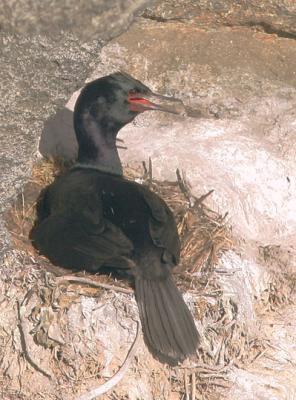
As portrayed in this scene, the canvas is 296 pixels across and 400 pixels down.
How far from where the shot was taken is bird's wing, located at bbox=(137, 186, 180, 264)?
20.5 feet

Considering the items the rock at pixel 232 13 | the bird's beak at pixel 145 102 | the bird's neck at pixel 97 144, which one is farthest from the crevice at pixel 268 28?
the bird's neck at pixel 97 144

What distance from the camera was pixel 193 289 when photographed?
20.9ft

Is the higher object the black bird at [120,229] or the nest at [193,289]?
the black bird at [120,229]

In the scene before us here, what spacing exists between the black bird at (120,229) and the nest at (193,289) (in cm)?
10

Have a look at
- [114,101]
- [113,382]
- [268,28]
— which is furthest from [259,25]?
[113,382]

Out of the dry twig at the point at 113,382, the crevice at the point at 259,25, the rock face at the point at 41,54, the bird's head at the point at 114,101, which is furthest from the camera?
the crevice at the point at 259,25

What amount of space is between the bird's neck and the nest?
1.19 feet

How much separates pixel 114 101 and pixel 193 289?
115 centimetres

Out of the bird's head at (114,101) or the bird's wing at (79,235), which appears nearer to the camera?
the bird's wing at (79,235)

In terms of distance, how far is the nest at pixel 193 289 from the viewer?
19.7 feet

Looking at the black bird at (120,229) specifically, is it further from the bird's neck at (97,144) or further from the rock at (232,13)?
the rock at (232,13)

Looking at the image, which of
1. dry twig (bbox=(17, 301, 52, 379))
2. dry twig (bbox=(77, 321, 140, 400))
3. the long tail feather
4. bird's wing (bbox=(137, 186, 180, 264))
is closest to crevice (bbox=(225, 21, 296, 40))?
bird's wing (bbox=(137, 186, 180, 264))

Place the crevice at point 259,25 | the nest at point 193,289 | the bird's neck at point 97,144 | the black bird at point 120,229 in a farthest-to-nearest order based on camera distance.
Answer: the crevice at point 259,25 → the bird's neck at point 97,144 → the black bird at point 120,229 → the nest at point 193,289

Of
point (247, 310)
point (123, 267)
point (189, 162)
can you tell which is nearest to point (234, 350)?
point (247, 310)
